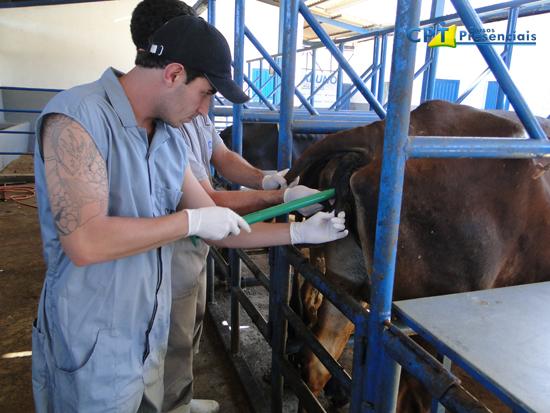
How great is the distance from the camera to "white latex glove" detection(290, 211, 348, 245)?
1.61m

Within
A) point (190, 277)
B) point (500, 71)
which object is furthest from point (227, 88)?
point (190, 277)

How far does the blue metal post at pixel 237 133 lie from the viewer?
269cm

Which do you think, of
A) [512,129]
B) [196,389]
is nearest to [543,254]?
[512,129]

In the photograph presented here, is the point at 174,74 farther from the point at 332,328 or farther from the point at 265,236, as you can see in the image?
the point at 332,328

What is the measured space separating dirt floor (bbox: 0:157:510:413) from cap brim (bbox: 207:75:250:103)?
1.73 metres

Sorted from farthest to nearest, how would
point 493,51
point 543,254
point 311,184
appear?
point 311,184 < point 543,254 < point 493,51

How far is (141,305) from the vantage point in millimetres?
1452

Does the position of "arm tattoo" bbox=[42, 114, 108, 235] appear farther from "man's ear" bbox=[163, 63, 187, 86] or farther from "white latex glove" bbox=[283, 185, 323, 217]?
"white latex glove" bbox=[283, 185, 323, 217]

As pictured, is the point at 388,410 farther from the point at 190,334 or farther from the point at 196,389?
the point at 196,389

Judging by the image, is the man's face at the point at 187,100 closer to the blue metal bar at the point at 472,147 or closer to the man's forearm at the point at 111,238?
the man's forearm at the point at 111,238

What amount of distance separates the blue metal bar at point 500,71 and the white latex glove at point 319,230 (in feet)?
2.15

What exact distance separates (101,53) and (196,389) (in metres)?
8.73

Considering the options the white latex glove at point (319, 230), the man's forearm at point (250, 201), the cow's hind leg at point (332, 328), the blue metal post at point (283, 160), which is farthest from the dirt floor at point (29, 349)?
the white latex glove at point (319, 230)

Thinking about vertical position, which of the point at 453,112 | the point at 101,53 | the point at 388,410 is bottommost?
the point at 388,410
